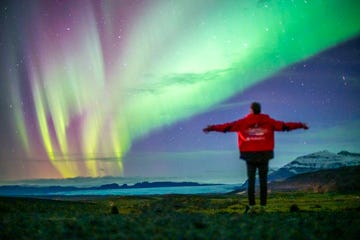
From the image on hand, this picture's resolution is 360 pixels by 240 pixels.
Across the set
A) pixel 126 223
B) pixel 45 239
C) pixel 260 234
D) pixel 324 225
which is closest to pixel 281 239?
pixel 260 234

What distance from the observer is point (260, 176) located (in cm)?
1625

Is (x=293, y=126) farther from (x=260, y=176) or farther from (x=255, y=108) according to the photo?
(x=260, y=176)

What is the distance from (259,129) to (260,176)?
1702 mm

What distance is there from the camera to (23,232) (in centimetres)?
937

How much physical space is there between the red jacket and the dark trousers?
563 millimetres

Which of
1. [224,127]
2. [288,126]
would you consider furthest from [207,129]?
[288,126]

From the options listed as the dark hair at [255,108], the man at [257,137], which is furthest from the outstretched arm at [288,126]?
the dark hair at [255,108]

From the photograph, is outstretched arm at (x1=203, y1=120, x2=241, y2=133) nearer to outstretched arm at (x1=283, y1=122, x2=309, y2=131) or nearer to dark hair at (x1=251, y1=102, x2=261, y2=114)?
dark hair at (x1=251, y1=102, x2=261, y2=114)

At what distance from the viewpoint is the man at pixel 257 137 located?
15.9 m

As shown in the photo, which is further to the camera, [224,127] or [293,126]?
[224,127]

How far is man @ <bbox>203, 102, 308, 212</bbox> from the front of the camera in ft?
52.2

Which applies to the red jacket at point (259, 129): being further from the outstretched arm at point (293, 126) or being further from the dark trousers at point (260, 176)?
the dark trousers at point (260, 176)

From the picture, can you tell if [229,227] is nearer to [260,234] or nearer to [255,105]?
[260,234]

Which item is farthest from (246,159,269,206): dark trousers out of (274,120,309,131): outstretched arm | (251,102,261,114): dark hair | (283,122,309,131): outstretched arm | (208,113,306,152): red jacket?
(251,102,261,114): dark hair
